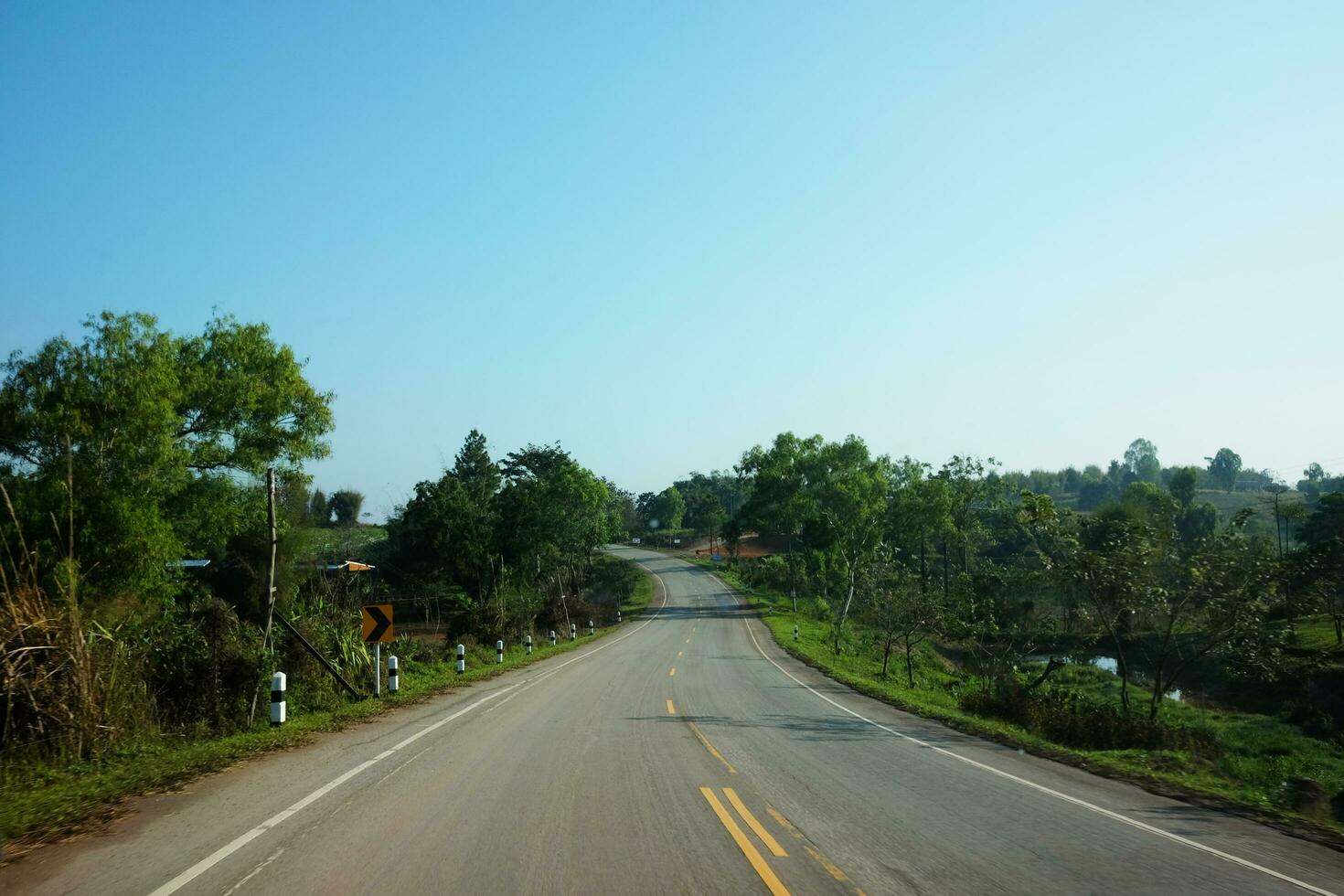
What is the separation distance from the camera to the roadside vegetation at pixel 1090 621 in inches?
662

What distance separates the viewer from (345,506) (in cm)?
11388

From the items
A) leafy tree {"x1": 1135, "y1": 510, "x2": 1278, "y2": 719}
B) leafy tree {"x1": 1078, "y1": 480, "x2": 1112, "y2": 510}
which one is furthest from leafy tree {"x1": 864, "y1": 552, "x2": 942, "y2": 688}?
leafy tree {"x1": 1078, "y1": 480, "x2": 1112, "y2": 510}

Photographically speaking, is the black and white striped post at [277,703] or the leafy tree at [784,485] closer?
the black and white striped post at [277,703]

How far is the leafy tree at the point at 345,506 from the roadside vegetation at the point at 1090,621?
60.4 meters

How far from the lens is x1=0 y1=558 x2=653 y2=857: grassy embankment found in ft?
25.3

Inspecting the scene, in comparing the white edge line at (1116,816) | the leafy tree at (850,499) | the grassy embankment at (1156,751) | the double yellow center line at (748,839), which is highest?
the leafy tree at (850,499)

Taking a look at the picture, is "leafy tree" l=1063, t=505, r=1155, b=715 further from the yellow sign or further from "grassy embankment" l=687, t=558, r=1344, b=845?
the yellow sign

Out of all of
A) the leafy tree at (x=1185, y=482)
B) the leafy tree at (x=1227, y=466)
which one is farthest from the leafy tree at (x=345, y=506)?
the leafy tree at (x=1227, y=466)

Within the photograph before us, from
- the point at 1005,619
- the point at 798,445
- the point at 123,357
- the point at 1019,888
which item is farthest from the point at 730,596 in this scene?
the point at 1019,888

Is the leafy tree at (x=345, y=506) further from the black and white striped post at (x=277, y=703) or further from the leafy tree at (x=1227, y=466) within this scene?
the leafy tree at (x=1227, y=466)

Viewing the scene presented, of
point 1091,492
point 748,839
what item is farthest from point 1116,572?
point 1091,492

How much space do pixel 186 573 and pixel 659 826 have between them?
98.8 feet

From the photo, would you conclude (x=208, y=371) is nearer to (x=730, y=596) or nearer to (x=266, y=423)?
(x=266, y=423)

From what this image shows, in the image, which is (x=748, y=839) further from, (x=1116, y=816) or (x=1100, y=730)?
(x=1100, y=730)
